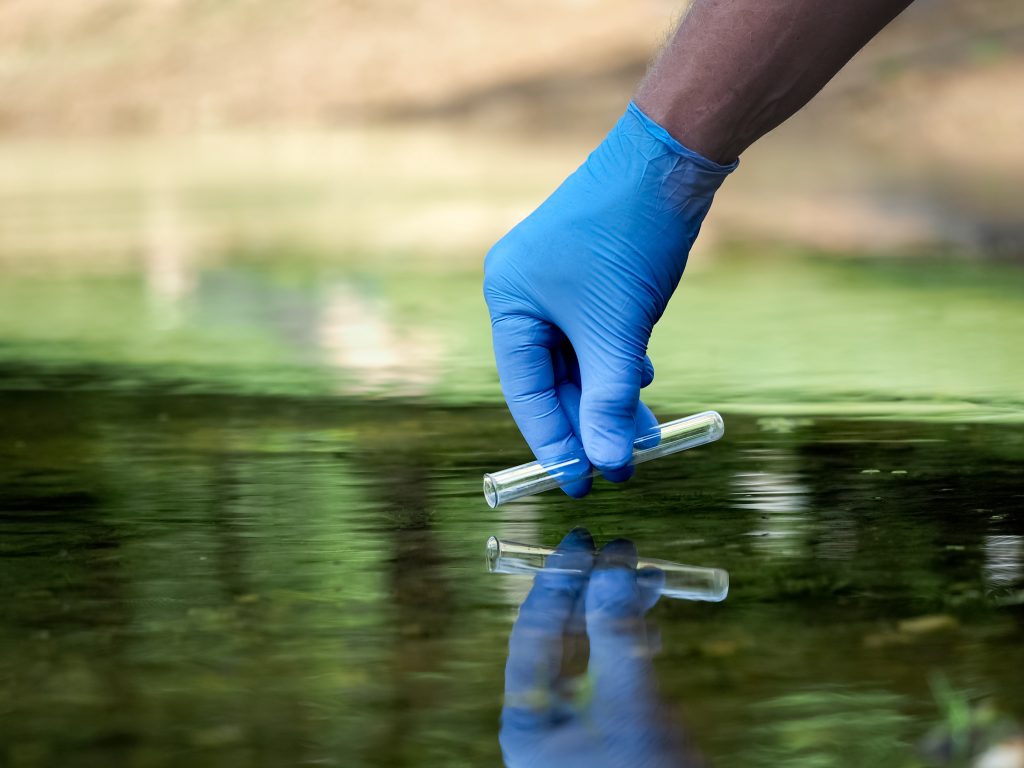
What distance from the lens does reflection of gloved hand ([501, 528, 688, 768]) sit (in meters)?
0.96

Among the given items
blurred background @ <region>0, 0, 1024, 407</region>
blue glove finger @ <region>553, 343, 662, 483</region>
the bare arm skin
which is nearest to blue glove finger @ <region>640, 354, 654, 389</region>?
blue glove finger @ <region>553, 343, 662, 483</region>

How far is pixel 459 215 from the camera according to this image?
447 centimetres

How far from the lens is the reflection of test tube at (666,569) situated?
1274 millimetres

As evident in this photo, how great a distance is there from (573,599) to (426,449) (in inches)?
22.7

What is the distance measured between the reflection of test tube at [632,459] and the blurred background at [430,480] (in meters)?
0.03

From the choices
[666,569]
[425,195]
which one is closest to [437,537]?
[666,569]

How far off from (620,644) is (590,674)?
7 centimetres

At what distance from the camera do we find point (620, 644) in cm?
116

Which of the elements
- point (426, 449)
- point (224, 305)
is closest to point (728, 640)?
point (426, 449)

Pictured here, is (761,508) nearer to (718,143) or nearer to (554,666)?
(718,143)

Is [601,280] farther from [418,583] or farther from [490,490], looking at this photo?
[418,583]

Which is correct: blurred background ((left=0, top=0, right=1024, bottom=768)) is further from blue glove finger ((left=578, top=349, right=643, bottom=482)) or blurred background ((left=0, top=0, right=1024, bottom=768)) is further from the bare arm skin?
the bare arm skin

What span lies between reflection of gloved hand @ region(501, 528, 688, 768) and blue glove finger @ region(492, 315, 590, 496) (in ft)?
0.77

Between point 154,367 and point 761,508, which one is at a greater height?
point 154,367
